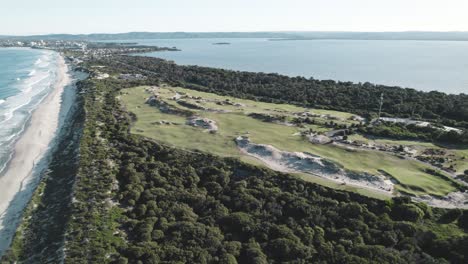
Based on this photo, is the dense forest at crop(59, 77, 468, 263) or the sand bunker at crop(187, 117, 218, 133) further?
the sand bunker at crop(187, 117, 218, 133)

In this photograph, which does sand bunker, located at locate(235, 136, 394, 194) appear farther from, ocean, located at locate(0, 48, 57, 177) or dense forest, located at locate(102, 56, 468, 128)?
ocean, located at locate(0, 48, 57, 177)

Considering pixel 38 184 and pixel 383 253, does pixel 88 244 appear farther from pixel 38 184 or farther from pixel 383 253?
pixel 383 253

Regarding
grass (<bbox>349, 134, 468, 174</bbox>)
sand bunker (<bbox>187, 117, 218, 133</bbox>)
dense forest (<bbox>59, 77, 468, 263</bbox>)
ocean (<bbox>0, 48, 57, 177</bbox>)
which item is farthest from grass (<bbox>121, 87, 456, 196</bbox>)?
ocean (<bbox>0, 48, 57, 177</bbox>)

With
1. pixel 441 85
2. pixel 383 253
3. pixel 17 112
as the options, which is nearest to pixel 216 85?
pixel 17 112

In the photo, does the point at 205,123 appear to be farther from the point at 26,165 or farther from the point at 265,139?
the point at 26,165

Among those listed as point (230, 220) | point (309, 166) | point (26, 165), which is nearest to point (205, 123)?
point (309, 166)
